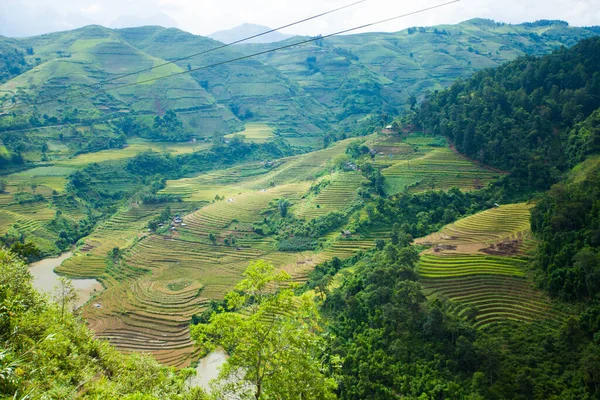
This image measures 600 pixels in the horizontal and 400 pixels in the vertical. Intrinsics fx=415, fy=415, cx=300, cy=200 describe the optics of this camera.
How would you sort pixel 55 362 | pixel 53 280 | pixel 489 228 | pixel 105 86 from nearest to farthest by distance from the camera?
pixel 55 362 → pixel 489 228 → pixel 53 280 → pixel 105 86

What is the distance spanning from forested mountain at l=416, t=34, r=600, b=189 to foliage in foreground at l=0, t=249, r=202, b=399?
33.0 meters

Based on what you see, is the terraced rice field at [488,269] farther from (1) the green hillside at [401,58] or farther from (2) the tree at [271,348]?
(1) the green hillside at [401,58]

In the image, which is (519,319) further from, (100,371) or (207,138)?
(207,138)

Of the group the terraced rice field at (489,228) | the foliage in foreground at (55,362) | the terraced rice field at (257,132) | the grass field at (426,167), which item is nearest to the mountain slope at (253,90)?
the terraced rice field at (257,132)

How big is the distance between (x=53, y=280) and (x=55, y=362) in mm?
28622

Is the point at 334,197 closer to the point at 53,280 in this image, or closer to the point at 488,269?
the point at 488,269

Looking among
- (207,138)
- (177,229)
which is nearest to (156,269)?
(177,229)

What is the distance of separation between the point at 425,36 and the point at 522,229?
11225cm

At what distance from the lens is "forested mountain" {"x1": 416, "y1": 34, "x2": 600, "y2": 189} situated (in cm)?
3441

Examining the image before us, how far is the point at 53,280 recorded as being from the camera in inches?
1344

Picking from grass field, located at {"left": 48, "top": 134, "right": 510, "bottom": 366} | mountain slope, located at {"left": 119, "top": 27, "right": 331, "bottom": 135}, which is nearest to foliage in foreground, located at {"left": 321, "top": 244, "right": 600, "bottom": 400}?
grass field, located at {"left": 48, "top": 134, "right": 510, "bottom": 366}

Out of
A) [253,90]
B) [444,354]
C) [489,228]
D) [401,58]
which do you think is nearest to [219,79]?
[253,90]

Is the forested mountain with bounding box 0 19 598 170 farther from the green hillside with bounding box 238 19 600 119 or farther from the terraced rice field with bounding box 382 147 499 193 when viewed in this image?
the terraced rice field with bounding box 382 147 499 193

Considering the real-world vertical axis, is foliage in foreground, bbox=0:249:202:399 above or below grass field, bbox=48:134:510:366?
above
